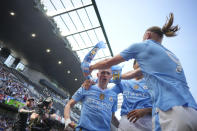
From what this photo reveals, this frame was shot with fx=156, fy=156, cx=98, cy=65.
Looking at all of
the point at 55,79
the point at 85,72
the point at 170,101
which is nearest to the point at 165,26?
the point at 170,101

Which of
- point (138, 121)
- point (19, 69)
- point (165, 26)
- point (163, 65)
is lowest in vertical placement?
point (138, 121)

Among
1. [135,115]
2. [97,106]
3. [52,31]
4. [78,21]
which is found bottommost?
[135,115]

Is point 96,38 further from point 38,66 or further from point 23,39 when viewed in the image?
point 38,66

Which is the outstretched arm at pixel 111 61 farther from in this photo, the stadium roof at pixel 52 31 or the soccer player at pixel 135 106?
the stadium roof at pixel 52 31

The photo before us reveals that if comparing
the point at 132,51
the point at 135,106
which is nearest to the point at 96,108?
the point at 135,106

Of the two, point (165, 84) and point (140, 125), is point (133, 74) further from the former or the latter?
point (165, 84)

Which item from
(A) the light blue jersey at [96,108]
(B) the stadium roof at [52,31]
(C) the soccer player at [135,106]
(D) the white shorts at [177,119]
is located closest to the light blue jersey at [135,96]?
(C) the soccer player at [135,106]

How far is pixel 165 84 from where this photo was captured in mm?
1162

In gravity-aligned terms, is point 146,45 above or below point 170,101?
above

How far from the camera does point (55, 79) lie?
28531 millimetres

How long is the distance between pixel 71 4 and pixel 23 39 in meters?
8.06

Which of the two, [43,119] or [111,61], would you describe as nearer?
[111,61]

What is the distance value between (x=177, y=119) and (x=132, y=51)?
0.68 meters

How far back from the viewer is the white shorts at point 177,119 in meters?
0.96
